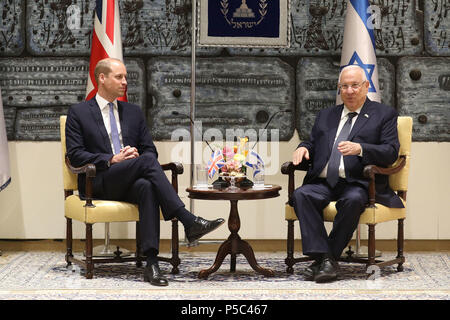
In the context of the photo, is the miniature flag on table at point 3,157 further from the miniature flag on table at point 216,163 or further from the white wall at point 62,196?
the miniature flag on table at point 216,163

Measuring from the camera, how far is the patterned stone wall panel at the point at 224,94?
567 cm

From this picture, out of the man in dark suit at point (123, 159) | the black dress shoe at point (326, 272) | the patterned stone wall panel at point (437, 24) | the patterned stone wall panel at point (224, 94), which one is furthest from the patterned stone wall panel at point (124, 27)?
the black dress shoe at point (326, 272)

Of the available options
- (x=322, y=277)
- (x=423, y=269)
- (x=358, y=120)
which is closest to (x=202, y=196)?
(x=322, y=277)

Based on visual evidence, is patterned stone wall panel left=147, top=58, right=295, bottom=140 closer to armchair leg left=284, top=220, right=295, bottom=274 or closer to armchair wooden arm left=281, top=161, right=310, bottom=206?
armchair wooden arm left=281, top=161, right=310, bottom=206

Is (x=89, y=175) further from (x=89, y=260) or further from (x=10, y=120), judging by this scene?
(x=10, y=120)

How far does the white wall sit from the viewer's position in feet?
18.6

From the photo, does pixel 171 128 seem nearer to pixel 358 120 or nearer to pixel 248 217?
pixel 248 217

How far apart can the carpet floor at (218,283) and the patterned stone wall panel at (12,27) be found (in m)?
1.69

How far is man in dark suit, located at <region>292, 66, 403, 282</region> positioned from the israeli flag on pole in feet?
1.81

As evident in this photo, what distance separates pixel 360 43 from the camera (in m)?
5.29

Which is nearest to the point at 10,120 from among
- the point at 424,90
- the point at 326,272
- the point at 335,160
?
the point at 335,160

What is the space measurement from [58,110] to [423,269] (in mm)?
3076

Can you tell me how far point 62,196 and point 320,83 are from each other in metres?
2.28

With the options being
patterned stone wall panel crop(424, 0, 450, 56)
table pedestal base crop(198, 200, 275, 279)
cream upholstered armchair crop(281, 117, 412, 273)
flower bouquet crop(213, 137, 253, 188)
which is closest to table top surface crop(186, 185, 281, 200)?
flower bouquet crop(213, 137, 253, 188)
